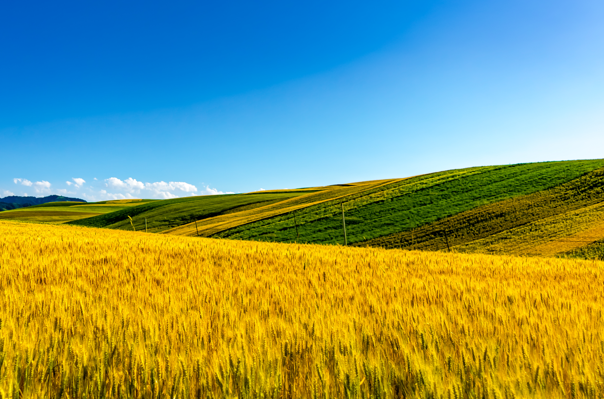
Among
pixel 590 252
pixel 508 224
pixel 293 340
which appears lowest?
pixel 590 252

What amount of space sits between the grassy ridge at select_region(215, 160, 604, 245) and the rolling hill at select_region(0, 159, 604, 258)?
0.10 meters

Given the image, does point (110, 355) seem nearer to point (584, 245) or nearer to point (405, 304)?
point (405, 304)

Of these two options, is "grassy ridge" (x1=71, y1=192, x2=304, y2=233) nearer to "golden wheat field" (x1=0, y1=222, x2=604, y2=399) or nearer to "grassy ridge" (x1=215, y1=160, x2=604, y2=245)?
"grassy ridge" (x1=215, y1=160, x2=604, y2=245)

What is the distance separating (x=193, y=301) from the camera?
10.7ft

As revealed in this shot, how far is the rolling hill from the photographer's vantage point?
25.1 metres

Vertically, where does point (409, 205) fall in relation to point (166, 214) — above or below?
below

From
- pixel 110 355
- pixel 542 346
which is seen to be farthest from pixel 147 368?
pixel 542 346

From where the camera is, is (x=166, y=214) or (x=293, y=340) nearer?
(x=293, y=340)

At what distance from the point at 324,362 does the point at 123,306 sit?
6.46 ft

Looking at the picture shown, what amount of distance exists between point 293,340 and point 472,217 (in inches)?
1337

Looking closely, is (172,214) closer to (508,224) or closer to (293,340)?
(508,224)

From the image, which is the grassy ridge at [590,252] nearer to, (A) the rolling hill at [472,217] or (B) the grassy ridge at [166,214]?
(A) the rolling hill at [472,217]

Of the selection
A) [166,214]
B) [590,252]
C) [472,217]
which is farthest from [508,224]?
[166,214]

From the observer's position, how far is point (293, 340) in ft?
6.79
